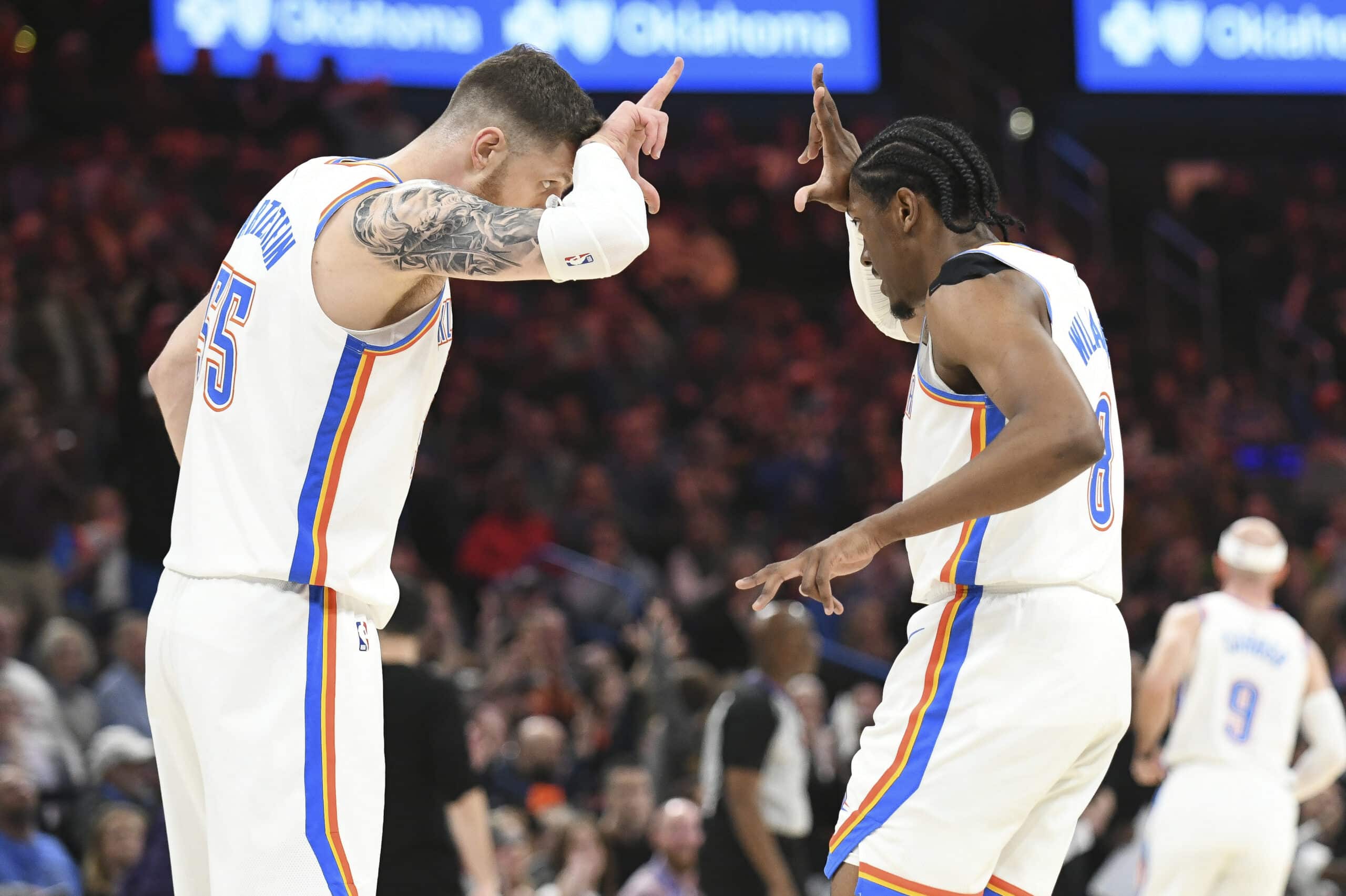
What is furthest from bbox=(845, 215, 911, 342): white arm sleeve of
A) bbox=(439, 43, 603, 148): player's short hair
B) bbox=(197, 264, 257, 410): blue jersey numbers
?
bbox=(197, 264, 257, 410): blue jersey numbers

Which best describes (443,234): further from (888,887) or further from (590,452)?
(590,452)

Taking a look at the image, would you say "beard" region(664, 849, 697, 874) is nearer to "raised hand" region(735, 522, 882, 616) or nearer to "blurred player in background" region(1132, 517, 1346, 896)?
"blurred player in background" region(1132, 517, 1346, 896)

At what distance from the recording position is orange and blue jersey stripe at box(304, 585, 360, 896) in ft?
10.7

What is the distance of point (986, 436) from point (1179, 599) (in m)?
9.81

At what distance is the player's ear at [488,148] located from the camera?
3670mm

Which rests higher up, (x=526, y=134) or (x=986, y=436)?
(x=526, y=134)

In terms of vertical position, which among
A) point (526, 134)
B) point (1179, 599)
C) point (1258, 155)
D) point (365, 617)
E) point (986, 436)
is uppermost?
point (1258, 155)

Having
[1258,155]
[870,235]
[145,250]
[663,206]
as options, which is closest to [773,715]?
[870,235]

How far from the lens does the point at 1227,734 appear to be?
737 centimetres

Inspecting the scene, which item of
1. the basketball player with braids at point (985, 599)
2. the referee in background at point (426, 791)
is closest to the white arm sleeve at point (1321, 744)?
the referee in background at point (426, 791)

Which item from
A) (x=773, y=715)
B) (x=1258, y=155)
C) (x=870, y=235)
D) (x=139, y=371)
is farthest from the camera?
(x=1258, y=155)

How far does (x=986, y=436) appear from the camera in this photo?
3494 mm

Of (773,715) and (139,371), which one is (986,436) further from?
(139,371)

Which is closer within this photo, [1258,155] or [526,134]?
[526,134]
